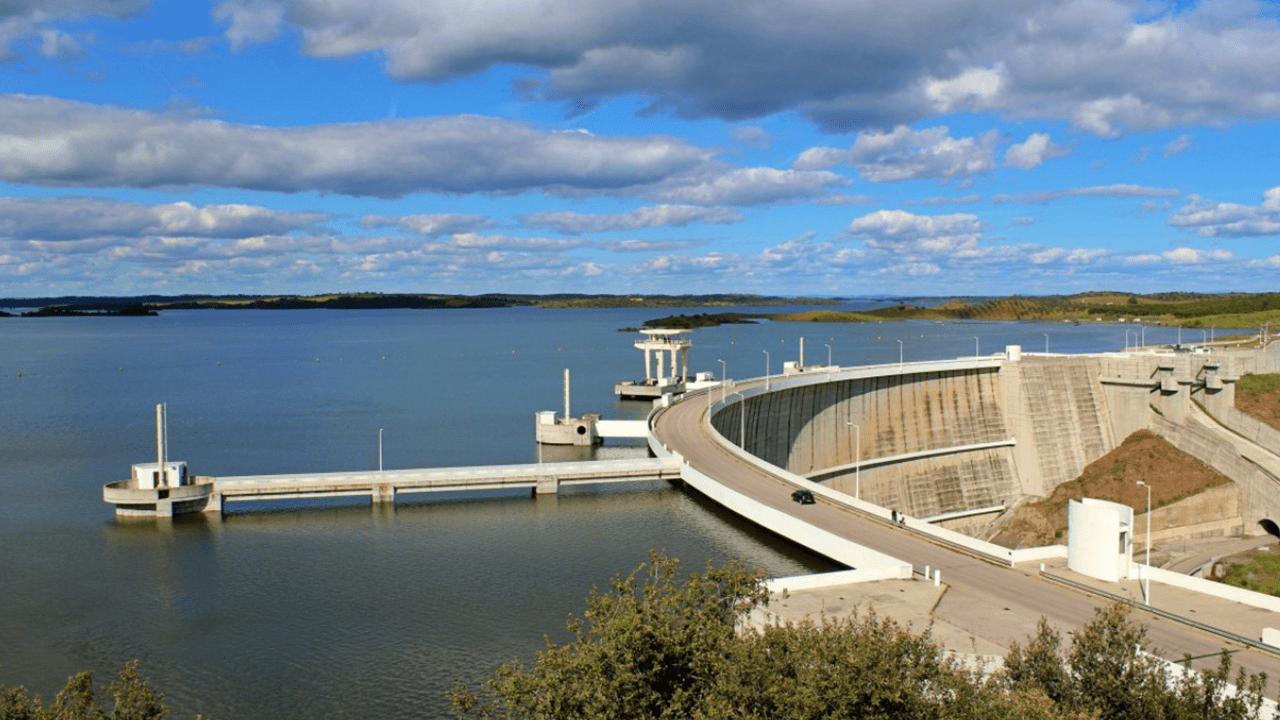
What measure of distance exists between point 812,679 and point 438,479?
3974 cm

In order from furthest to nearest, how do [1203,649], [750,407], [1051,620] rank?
[750,407] → [1051,620] → [1203,649]

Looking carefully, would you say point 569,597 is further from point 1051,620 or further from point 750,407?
point 750,407

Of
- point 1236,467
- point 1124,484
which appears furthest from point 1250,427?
point 1124,484

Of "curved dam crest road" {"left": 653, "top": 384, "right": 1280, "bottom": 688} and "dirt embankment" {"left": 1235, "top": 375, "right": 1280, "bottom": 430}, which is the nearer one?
"curved dam crest road" {"left": 653, "top": 384, "right": 1280, "bottom": 688}

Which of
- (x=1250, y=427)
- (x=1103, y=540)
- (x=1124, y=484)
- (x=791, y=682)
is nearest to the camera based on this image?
(x=791, y=682)

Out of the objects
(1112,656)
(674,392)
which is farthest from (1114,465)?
(1112,656)

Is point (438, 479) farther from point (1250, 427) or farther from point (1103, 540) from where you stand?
point (1250, 427)

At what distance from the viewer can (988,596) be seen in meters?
29.9

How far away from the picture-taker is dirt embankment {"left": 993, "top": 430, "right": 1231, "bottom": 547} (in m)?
65.1

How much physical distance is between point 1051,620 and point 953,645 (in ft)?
13.9

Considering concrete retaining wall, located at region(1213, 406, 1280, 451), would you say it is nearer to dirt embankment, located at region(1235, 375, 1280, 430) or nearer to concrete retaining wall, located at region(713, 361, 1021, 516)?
dirt embankment, located at region(1235, 375, 1280, 430)

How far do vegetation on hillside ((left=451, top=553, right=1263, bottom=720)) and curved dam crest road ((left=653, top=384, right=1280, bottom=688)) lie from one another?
11.8 feet

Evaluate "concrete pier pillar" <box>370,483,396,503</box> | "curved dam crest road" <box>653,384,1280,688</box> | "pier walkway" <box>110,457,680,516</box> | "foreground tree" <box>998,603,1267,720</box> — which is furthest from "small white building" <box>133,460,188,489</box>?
"foreground tree" <box>998,603,1267,720</box>

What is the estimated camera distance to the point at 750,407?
67.9m
